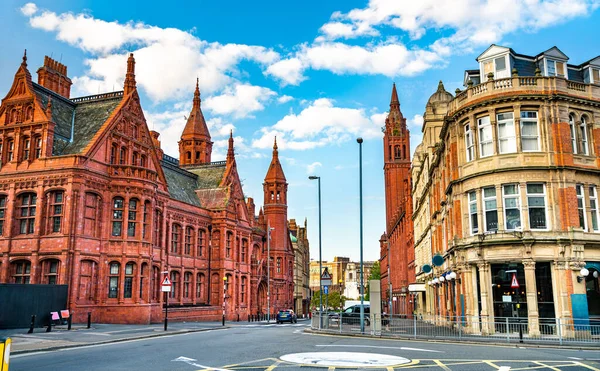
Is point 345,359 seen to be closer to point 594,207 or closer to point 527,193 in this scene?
point 527,193

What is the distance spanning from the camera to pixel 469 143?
29688 millimetres

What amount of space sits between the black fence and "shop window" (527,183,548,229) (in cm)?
2742

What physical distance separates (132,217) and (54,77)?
19667 millimetres

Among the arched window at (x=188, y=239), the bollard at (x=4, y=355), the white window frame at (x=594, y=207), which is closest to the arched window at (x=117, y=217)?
the arched window at (x=188, y=239)

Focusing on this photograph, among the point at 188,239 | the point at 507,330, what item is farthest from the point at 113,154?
the point at 507,330

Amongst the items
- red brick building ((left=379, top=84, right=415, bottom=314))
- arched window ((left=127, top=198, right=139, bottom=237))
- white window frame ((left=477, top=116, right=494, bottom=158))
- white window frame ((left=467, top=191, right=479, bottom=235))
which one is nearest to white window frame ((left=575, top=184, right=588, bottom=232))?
white window frame ((left=477, top=116, right=494, bottom=158))

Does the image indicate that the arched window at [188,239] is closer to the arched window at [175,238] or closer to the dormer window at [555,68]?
the arched window at [175,238]

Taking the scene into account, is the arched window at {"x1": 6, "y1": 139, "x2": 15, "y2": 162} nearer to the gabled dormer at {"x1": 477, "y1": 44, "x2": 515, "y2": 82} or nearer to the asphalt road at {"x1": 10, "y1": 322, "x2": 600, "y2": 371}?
the asphalt road at {"x1": 10, "y1": 322, "x2": 600, "y2": 371}

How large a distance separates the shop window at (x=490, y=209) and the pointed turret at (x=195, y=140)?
61381 millimetres

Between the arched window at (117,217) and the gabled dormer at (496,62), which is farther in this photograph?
the arched window at (117,217)

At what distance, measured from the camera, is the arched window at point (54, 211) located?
126ft

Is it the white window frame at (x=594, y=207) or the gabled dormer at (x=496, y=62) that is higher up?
the gabled dormer at (x=496, y=62)

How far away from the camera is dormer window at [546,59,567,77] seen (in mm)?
30188

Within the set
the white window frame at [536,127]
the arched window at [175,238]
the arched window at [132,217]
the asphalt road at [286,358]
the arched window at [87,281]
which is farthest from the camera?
the arched window at [175,238]
